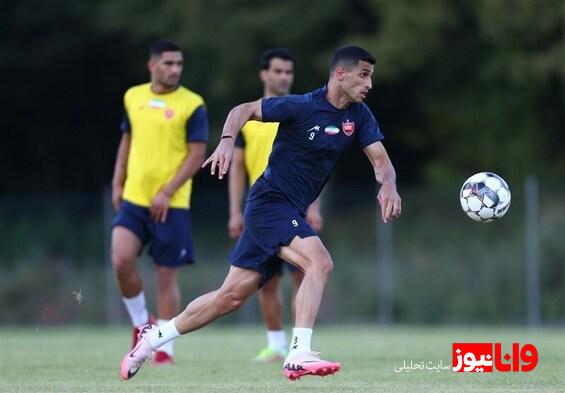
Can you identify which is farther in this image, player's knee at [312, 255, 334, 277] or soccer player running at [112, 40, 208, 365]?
soccer player running at [112, 40, 208, 365]

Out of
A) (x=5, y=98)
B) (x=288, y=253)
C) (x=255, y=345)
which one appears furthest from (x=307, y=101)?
(x=5, y=98)

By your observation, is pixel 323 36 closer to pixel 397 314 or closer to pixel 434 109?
pixel 434 109

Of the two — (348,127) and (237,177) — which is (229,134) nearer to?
(348,127)

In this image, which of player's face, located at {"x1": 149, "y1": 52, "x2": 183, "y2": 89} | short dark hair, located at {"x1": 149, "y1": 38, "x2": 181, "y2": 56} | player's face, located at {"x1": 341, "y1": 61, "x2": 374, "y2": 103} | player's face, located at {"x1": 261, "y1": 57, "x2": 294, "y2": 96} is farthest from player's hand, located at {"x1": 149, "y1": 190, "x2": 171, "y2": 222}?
player's face, located at {"x1": 341, "y1": 61, "x2": 374, "y2": 103}

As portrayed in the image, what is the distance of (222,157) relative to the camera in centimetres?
785

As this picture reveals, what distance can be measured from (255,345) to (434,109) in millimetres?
13546

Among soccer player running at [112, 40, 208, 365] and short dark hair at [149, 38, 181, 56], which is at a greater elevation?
short dark hair at [149, 38, 181, 56]

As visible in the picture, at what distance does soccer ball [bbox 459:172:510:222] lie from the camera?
9.07 m

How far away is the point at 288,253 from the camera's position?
841 cm

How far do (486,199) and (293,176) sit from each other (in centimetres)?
140

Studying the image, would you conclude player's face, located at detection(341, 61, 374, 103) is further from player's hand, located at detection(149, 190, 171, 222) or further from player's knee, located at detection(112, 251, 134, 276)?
player's knee, located at detection(112, 251, 134, 276)

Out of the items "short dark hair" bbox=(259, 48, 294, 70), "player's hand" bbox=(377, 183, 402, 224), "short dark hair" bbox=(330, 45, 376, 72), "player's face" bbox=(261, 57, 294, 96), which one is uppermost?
"short dark hair" bbox=(259, 48, 294, 70)

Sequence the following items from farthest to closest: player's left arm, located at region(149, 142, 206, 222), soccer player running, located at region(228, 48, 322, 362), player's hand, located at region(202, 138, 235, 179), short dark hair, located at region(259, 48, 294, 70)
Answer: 1. short dark hair, located at region(259, 48, 294, 70)
2. soccer player running, located at region(228, 48, 322, 362)
3. player's left arm, located at region(149, 142, 206, 222)
4. player's hand, located at region(202, 138, 235, 179)

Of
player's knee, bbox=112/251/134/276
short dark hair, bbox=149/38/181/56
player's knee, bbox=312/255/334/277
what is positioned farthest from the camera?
short dark hair, bbox=149/38/181/56
